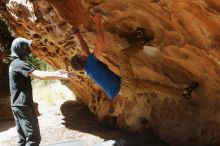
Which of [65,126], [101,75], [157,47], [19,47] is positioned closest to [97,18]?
[101,75]

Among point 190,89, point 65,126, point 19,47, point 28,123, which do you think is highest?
point 19,47

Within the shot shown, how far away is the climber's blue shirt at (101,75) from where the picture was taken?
5.03 metres

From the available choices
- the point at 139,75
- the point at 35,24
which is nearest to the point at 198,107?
the point at 139,75

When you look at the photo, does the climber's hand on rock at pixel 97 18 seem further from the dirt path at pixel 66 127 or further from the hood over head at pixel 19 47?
the dirt path at pixel 66 127

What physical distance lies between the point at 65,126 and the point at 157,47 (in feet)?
14.8

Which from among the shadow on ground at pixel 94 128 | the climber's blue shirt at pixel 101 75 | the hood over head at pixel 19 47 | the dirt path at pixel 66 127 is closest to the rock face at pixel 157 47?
the shadow on ground at pixel 94 128

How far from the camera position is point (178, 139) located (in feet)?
21.5

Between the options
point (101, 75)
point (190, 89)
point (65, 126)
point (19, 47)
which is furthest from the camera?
point (65, 126)

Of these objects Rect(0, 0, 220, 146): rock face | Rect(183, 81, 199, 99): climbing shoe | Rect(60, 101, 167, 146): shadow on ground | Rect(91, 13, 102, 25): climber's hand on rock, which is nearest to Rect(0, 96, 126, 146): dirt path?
Rect(60, 101, 167, 146): shadow on ground

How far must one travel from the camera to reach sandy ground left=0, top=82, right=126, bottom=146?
8298mm

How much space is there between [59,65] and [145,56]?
3.66m

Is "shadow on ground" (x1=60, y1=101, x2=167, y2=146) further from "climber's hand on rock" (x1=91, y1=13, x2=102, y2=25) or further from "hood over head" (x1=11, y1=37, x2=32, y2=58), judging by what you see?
"climber's hand on rock" (x1=91, y1=13, x2=102, y2=25)

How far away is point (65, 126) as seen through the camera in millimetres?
9336

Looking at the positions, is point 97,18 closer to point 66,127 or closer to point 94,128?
point 94,128
